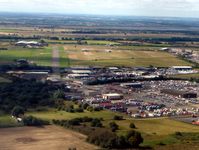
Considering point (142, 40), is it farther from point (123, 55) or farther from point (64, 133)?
point (64, 133)

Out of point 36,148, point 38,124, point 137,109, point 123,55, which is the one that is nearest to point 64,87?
point 137,109

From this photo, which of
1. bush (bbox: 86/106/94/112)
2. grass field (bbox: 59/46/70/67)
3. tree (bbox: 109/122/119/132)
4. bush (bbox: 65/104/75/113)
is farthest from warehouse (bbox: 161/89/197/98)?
grass field (bbox: 59/46/70/67)

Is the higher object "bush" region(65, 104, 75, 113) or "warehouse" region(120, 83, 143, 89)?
"bush" region(65, 104, 75, 113)

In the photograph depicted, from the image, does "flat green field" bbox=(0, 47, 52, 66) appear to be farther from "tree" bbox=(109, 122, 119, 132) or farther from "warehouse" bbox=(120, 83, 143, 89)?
"tree" bbox=(109, 122, 119, 132)

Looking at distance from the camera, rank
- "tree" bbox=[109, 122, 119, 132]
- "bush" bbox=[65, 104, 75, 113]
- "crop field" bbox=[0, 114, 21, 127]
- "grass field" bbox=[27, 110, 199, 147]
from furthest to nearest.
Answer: "bush" bbox=[65, 104, 75, 113] → "crop field" bbox=[0, 114, 21, 127] → "tree" bbox=[109, 122, 119, 132] → "grass field" bbox=[27, 110, 199, 147]

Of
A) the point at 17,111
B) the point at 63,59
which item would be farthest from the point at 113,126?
the point at 63,59

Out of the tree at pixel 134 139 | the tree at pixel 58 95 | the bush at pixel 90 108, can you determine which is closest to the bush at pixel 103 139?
the tree at pixel 134 139

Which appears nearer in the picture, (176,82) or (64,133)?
(64,133)
